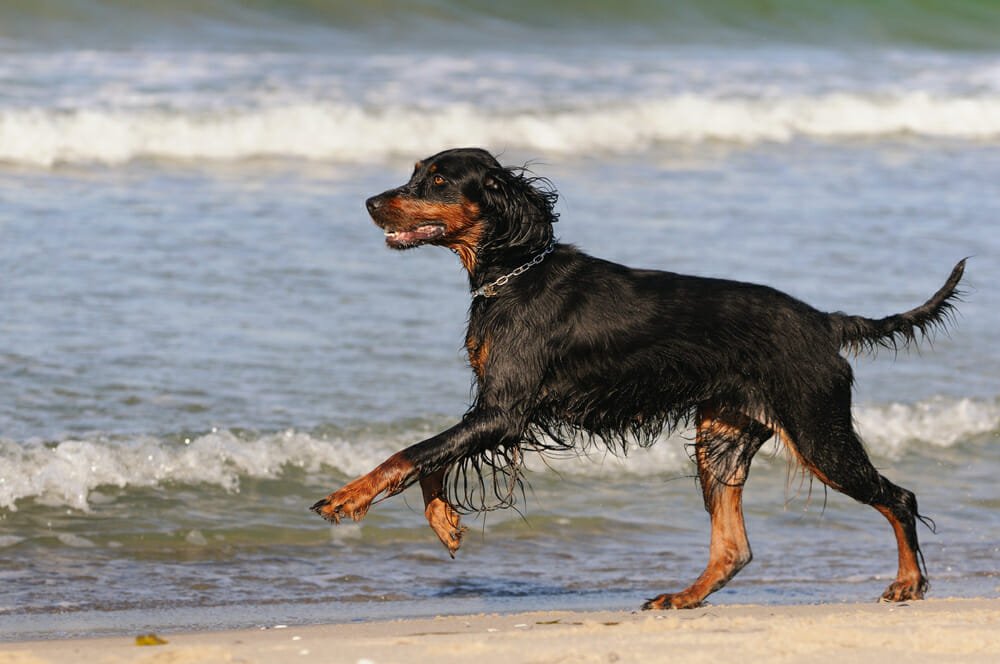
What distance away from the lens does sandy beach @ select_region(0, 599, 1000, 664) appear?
13.1ft

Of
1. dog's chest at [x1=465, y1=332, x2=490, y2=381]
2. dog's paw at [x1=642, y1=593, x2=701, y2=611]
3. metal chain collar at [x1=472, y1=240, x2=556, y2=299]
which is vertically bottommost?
dog's paw at [x1=642, y1=593, x2=701, y2=611]

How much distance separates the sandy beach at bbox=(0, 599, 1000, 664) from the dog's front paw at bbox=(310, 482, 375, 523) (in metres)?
0.36

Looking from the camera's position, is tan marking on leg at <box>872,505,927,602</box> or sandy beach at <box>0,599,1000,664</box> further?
tan marking on leg at <box>872,505,927,602</box>

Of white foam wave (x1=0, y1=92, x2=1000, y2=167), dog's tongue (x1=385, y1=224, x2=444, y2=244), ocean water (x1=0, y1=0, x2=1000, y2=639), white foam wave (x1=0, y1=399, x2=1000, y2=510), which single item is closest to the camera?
dog's tongue (x1=385, y1=224, x2=444, y2=244)

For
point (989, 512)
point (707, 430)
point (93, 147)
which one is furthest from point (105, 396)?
point (93, 147)

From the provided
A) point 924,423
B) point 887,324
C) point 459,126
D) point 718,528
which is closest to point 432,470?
point 718,528

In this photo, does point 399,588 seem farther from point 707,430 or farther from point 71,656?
point 71,656

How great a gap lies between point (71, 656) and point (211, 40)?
1854cm

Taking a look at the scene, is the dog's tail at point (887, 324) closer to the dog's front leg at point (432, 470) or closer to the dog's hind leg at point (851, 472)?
the dog's hind leg at point (851, 472)

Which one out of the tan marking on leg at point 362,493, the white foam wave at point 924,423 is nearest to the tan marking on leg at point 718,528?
the tan marking on leg at point 362,493

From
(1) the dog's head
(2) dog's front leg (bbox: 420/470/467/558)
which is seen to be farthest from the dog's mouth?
(2) dog's front leg (bbox: 420/470/467/558)

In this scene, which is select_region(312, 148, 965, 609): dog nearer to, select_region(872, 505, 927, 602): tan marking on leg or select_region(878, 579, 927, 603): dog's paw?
select_region(872, 505, 927, 602): tan marking on leg

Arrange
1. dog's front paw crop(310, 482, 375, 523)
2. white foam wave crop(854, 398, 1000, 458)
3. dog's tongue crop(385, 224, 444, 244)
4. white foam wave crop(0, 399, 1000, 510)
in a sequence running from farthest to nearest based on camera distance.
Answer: white foam wave crop(854, 398, 1000, 458) < white foam wave crop(0, 399, 1000, 510) < dog's tongue crop(385, 224, 444, 244) < dog's front paw crop(310, 482, 375, 523)

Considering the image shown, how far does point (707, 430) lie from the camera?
539cm
